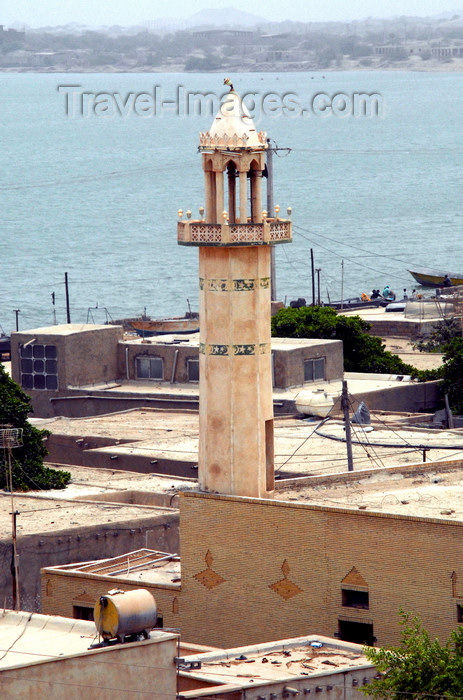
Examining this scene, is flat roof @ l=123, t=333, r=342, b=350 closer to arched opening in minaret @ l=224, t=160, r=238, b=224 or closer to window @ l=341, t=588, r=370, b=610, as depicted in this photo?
arched opening in minaret @ l=224, t=160, r=238, b=224

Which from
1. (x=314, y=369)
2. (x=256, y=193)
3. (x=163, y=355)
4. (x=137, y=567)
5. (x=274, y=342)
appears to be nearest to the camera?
(x=256, y=193)

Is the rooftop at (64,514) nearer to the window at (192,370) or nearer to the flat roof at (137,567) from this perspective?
the flat roof at (137,567)

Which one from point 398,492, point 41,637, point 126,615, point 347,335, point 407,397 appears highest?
point 126,615

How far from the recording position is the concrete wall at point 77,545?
32.8m

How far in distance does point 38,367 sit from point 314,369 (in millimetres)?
8973

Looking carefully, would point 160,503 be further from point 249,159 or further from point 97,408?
point 97,408

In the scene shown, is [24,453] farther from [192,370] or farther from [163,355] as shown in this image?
[163,355]

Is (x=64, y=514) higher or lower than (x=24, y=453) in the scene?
higher

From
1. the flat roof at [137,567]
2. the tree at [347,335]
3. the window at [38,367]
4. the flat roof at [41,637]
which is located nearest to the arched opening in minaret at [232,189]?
the flat roof at [137,567]

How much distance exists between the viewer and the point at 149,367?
183ft

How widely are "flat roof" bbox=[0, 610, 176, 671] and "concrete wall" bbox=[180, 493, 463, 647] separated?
18.1 feet

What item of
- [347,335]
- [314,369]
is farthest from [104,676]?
[347,335]

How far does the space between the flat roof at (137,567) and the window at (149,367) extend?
22.7 meters

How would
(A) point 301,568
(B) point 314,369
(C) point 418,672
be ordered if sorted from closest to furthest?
(C) point 418,672
(A) point 301,568
(B) point 314,369
